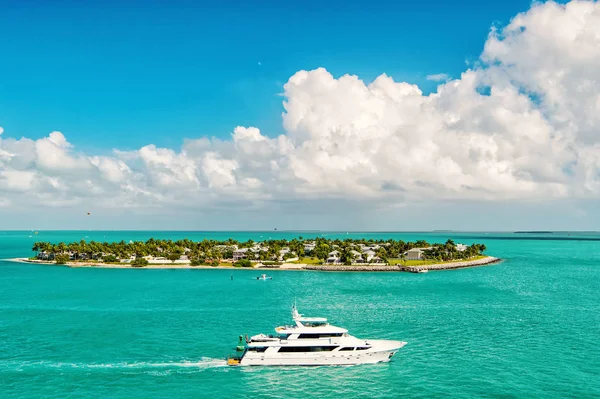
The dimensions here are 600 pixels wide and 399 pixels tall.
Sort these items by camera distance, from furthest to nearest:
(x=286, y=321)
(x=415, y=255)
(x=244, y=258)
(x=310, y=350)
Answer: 1. (x=415, y=255)
2. (x=244, y=258)
3. (x=286, y=321)
4. (x=310, y=350)

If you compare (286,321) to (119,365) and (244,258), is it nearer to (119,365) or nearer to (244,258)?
(119,365)

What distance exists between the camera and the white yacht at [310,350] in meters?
50.9

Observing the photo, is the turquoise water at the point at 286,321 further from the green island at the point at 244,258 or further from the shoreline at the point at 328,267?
the green island at the point at 244,258

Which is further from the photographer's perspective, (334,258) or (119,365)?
(334,258)

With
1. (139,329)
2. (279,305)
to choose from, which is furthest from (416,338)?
(139,329)

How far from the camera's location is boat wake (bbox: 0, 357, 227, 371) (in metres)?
50.0

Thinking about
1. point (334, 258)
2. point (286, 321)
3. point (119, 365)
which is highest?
point (334, 258)

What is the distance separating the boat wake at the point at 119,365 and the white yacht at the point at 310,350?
253 centimetres

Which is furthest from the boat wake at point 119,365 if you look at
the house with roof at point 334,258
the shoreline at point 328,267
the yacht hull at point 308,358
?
the house with roof at point 334,258

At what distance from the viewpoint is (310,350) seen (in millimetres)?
51438

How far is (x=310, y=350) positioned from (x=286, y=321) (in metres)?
21.8

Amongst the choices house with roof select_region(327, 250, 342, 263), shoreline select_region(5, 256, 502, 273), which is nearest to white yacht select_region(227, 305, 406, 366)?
shoreline select_region(5, 256, 502, 273)

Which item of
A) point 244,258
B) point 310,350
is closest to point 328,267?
point 244,258

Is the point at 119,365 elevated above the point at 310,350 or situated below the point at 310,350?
below
